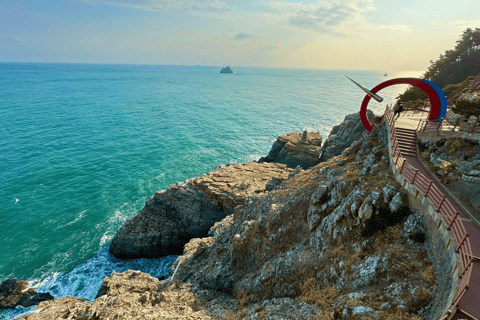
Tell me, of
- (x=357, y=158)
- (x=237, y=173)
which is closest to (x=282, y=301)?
(x=357, y=158)

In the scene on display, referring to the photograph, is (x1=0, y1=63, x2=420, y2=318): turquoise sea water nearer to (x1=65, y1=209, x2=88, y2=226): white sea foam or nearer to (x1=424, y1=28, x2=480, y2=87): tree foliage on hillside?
(x1=65, y1=209, x2=88, y2=226): white sea foam

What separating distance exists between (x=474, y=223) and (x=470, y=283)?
5.06 meters

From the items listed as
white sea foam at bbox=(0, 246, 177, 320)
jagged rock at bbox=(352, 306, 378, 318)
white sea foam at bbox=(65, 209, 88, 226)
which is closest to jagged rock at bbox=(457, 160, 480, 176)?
jagged rock at bbox=(352, 306, 378, 318)

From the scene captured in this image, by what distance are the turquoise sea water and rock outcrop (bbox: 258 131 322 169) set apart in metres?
11.0

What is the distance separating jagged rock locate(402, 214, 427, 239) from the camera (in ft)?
40.8

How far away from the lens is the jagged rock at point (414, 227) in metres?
12.4

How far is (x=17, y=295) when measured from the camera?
2739 cm

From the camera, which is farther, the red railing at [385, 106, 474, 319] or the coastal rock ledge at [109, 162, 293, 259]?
the coastal rock ledge at [109, 162, 293, 259]

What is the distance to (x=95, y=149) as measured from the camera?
206ft

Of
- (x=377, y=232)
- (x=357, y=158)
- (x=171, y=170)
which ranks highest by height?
(x=357, y=158)

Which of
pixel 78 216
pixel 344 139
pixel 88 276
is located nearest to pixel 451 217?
pixel 88 276

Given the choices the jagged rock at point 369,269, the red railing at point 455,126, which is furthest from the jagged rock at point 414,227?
the red railing at point 455,126

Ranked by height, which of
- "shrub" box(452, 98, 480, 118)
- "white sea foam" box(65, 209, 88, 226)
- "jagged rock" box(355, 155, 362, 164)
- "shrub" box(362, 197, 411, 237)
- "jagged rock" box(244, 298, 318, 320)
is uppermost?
"shrub" box(452, 98, 480, 118)

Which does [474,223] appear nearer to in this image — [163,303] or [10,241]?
[163,303]
